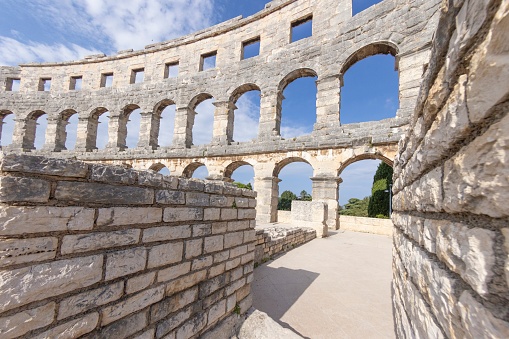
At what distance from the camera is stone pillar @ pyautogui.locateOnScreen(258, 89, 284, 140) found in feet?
39.0

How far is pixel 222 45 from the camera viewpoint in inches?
577

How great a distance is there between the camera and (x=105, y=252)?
1.60 m

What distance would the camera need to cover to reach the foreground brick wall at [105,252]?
124 cm

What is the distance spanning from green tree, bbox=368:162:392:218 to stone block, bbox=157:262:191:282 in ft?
55.5

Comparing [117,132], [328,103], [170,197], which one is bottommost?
[170,197]

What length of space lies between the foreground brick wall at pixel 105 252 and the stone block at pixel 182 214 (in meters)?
0.01

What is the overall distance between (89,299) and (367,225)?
36.9 ft

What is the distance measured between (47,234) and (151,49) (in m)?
18.4

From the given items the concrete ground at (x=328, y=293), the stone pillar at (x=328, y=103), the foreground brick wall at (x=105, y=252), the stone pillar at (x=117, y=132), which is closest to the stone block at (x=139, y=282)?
the foreground brick wall at (x=105, y=252)

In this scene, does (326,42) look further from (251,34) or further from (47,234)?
(47,234)

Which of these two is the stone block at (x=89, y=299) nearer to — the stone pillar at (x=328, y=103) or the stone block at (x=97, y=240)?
the stone block at (x=97, y=240)

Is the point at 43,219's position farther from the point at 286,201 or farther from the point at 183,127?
the point at 286,201

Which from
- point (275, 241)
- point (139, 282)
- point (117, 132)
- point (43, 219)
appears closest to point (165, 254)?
point (139, 282)

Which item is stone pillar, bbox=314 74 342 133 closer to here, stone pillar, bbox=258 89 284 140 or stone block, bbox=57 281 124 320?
stone pillar, bbox=258 89 284 140
